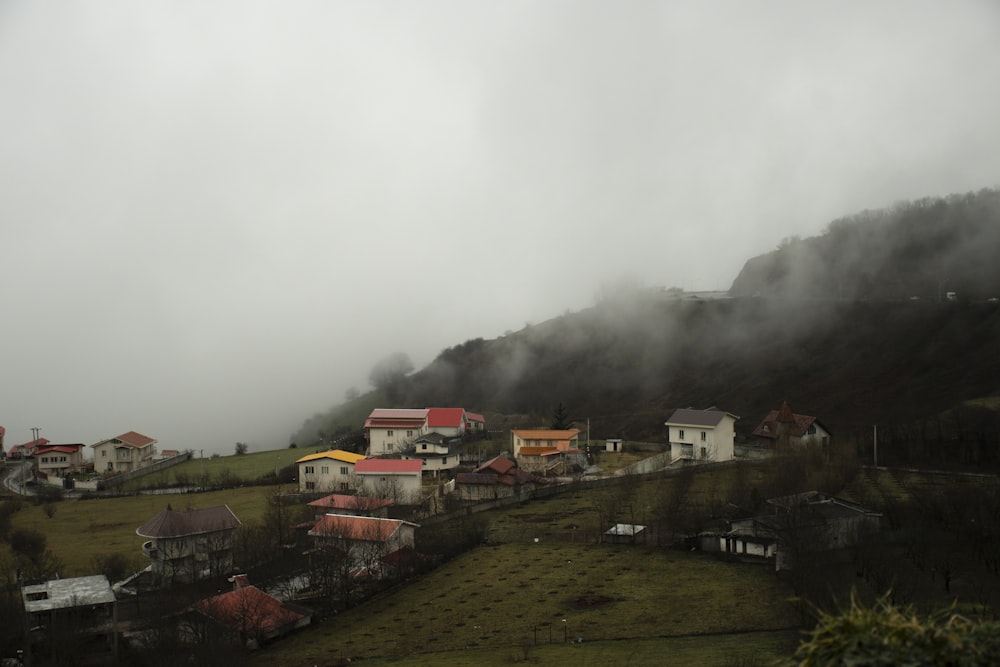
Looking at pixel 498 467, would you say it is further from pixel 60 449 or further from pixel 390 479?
pixel 60 449

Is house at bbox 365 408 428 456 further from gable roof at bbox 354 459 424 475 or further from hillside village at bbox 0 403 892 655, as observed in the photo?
gable roof at bbox 354 459 424 475

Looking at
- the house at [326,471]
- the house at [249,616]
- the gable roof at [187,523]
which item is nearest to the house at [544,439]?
the house at [326,471]

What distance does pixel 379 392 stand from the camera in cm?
11350

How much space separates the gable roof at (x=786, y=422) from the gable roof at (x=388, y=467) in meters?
27.3

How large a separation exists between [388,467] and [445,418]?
2017cm

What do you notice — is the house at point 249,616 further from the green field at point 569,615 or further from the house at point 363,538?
the house at point 363,538

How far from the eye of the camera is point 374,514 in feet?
138

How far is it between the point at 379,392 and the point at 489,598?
86123 mm

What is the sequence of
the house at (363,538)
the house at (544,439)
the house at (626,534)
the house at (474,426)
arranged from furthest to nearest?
the house at (474,426), the house at (544,439), the house at (626,534), the house at (363,538)

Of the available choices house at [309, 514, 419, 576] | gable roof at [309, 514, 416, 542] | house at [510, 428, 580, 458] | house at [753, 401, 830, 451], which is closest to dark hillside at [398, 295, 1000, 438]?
house at [753, 401, 830, 451]

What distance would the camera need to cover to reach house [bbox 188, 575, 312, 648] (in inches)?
1024

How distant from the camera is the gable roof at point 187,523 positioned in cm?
3438

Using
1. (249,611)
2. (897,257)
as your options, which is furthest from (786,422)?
(897,257)

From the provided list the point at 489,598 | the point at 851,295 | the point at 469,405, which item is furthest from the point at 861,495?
the point at 851,295
